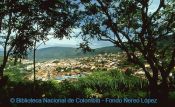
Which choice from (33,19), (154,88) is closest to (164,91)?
(154,88)

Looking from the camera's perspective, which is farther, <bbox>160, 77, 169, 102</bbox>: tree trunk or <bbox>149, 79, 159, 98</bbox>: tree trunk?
<bbox>149, 79, 159, 98</bbox>: tree trunk

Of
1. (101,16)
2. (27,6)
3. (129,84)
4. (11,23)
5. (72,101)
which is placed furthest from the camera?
(129,84)

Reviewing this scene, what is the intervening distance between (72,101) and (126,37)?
5039 millimetres

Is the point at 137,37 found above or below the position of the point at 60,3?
below

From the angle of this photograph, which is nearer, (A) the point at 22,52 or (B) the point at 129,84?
(A) the point at 22,52

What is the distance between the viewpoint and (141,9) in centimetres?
2106

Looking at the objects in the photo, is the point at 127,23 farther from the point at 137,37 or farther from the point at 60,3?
the point at 60,3

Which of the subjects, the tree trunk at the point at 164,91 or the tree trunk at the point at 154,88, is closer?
the tree trunk at the point at 164,91

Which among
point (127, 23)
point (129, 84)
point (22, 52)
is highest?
point (127, 23)

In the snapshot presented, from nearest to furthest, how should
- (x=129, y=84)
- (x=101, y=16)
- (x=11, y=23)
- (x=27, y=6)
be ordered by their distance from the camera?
(x=101, y=16) → (x=27, y=6) → (x=11, y=23) → (x=129, y=84)

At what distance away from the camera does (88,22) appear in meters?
22.6

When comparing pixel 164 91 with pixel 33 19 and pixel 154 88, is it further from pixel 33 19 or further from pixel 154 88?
pixel 33 19

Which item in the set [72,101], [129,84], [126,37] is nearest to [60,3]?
[126,37]

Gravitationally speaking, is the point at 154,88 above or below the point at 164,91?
above
